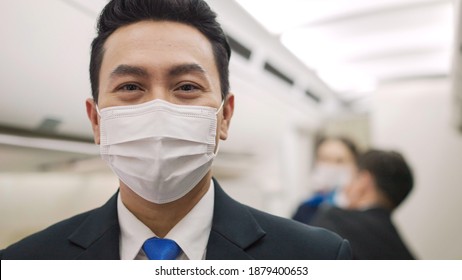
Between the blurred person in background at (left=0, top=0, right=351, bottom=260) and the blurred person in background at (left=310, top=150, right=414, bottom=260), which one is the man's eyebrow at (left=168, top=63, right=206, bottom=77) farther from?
the blurred person in background at (left=310, top=150, right=414, bottom=260)

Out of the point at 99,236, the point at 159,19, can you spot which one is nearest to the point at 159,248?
the point at 99,236

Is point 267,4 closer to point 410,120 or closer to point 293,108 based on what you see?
point 293,108

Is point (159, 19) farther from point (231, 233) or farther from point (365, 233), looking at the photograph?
point (365, 233)

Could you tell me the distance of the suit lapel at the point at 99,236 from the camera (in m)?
1.07

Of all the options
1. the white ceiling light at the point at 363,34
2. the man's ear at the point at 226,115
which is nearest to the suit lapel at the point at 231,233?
the man's ear at the point at 226,115

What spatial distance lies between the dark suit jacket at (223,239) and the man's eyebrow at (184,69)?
0.40 meters

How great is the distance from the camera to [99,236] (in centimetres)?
109

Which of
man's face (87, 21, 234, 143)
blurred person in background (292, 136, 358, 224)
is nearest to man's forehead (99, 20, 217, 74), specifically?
man's face (87, 21, 234, 143)

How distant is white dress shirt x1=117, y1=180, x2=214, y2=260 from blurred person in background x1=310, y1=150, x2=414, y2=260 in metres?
0.63

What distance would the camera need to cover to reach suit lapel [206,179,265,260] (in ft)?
3.55

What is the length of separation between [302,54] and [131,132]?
1.08m

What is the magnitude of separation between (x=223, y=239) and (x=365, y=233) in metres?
0.79

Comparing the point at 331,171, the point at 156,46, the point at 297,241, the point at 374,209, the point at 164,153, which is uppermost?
the point at 156,46
